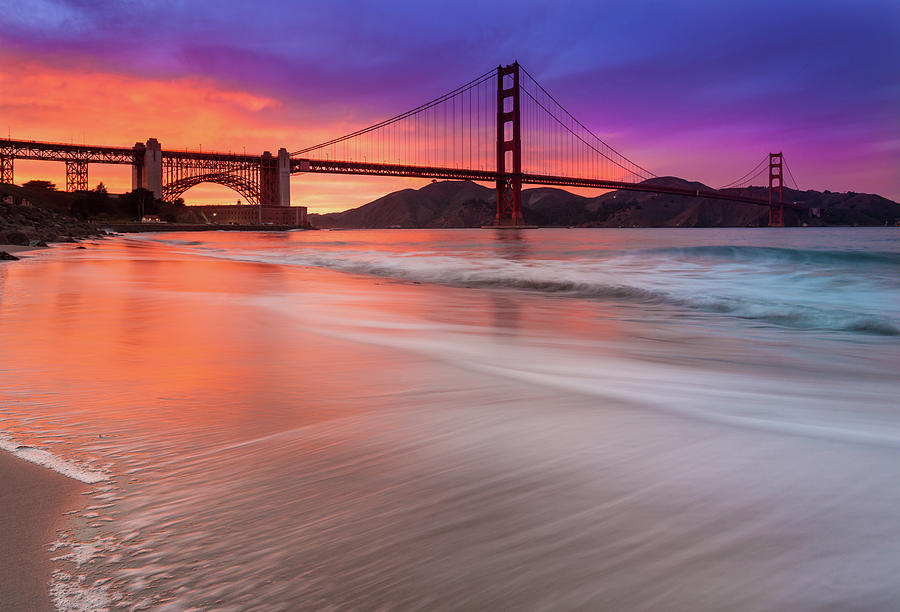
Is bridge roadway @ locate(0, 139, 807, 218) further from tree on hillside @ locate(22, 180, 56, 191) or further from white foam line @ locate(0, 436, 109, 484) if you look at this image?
white foam line @ locate(0, 436, 109, 484)

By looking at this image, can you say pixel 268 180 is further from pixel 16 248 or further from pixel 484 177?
pixel 16 248

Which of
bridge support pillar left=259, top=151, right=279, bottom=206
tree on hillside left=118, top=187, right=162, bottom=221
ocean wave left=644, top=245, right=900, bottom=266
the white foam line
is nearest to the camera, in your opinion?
the white foam line

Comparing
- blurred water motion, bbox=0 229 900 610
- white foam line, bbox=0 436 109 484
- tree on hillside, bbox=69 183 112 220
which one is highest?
tree on hillside, bbox=69 183 112 220

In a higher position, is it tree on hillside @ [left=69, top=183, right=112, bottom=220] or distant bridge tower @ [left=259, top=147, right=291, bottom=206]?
distant bridge tower @ [left=259, top=147, right=291, bottom=206]

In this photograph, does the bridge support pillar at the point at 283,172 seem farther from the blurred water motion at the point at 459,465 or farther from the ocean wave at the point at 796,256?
the blurred water motion at the point at 459,465

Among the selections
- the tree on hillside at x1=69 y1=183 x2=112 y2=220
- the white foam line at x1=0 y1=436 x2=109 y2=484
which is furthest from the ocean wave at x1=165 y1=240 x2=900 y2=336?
the tree on hillside at x1=69 y1=183 x2=112 y2=220

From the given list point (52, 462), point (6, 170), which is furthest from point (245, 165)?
point (52, 462)
